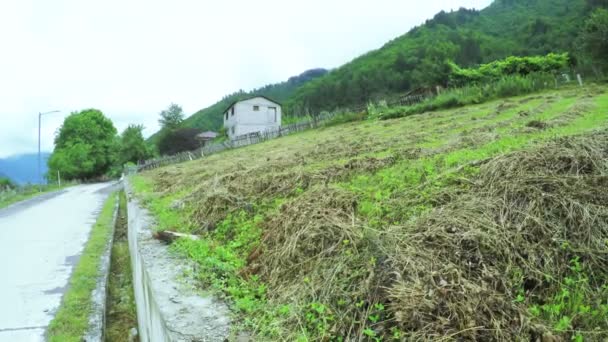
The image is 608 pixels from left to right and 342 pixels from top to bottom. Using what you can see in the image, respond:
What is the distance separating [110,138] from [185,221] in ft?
165

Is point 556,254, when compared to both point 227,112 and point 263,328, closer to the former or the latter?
point 263,328

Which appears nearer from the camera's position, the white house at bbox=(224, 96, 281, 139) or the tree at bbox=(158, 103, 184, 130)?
the white house at bbox=(224, 96, 281, 139)

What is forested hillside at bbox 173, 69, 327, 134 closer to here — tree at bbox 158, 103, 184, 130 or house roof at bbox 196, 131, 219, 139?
tree at bbox 158, 103, 184, 130

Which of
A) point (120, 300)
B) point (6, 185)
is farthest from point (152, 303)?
point (6, 185)

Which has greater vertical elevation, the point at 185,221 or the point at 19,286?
the point at 185,221

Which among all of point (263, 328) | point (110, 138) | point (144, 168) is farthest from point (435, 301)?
point (110, 138)

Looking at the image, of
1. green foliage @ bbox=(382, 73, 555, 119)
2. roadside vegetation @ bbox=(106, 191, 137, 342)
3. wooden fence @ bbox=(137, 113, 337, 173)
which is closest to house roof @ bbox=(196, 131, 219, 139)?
wooden fence @ bbox=(137, 113, 337, 173)

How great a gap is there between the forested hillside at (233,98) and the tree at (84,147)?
1794 cm

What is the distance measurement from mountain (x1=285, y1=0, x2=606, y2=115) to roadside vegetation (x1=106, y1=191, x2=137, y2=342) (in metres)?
36.8

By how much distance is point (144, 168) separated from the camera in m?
30.0

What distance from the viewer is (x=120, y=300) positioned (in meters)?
4.96

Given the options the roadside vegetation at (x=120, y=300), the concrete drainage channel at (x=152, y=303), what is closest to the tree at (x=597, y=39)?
the concrete drainage channel at (x=152, y=303)

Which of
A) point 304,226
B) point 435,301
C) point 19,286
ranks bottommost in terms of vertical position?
point 19,286

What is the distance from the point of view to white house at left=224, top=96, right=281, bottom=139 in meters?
39.6
